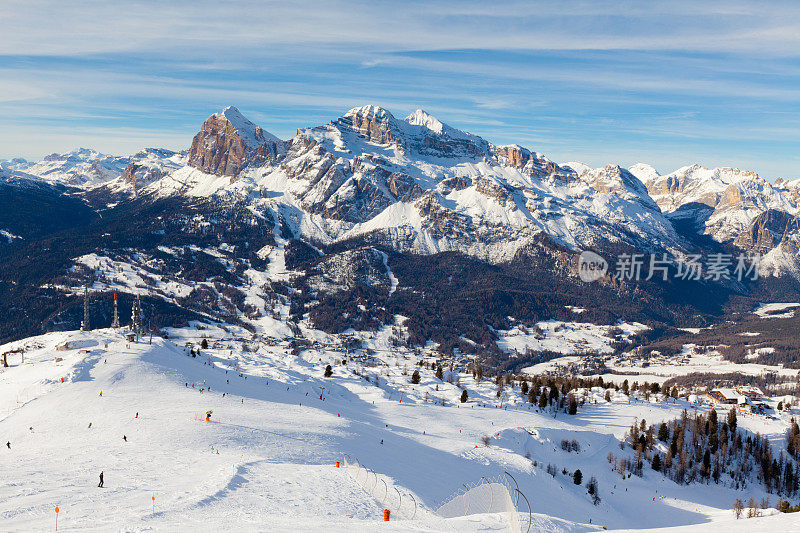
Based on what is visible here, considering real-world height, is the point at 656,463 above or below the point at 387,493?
below

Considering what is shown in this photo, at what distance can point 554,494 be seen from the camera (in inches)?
3868

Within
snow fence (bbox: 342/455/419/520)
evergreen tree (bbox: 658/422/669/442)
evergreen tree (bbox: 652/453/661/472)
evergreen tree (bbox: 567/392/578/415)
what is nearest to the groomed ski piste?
snow fence (bbox: 342/455/419/520)

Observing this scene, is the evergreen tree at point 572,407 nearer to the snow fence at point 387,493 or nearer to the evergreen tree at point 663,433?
the evergreen tree at point 663,433

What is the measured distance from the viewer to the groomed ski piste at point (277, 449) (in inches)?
1870

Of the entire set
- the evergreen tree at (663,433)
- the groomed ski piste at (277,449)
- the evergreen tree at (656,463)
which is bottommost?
the evergreen tree at (656,463)

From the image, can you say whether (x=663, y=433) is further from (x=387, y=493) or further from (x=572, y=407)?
(x=387, y=493)

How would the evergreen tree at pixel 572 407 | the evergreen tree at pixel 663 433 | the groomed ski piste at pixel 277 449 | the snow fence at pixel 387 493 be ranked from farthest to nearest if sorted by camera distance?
1. the evergreen tree at pixel 572 407
2. the evergreen tree at pixel 663 433
3. the snow fence at pixel 387 493
4. the groomed ski piste at pixel 277 449

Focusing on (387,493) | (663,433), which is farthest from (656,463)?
(387,493)

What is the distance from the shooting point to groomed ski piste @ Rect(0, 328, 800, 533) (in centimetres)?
4750

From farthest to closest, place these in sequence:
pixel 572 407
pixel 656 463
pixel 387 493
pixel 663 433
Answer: pixel 572 407
pixel 663 433
pixel 656 463
pixel 387 493

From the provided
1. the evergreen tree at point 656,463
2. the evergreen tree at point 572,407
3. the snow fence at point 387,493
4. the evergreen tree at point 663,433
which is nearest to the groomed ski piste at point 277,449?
the snow fence at point 387,493

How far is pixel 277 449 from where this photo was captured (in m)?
76.9

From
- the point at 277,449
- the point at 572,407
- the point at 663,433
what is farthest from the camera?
the point at 572,407

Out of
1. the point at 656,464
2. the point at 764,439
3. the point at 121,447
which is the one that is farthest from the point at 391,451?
the point at 764,439
